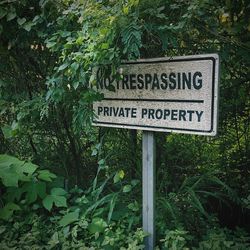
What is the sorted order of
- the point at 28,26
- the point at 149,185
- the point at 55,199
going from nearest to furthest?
the point at 149,185 < the point at 28,26 < the point at 55,199

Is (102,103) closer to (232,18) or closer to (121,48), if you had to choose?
(121,48)

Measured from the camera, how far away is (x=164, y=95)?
8.55 feet

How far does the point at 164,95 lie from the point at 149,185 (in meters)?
0.63

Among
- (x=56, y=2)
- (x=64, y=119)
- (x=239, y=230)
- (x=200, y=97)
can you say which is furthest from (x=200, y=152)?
(x=56, y=2)

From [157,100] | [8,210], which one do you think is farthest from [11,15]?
[8,210]

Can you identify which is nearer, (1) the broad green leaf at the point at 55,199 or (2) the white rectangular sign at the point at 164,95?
(2) the white rectangular sign at the point at 164,95

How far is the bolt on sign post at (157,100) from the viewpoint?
2422 mm

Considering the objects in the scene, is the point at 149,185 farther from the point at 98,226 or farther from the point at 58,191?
the point at 58,191

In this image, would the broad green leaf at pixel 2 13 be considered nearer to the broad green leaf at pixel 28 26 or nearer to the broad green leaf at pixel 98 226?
the broad green leaf at pixel 28 26

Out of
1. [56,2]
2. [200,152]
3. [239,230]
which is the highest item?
[56,2]

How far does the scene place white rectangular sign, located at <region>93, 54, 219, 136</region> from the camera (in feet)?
7.93

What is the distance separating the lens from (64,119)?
12.7 ft

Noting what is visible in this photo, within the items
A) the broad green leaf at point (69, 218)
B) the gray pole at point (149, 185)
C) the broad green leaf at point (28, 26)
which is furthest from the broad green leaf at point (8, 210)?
the broad green leaf at point (28, 26)

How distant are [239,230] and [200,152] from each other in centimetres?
87
